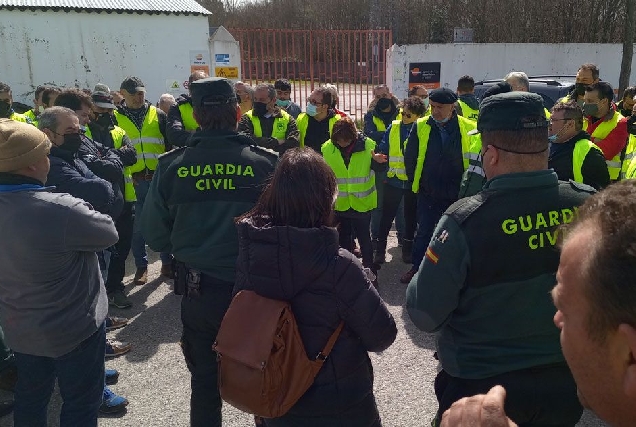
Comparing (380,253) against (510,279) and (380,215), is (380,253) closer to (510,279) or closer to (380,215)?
(380,215)

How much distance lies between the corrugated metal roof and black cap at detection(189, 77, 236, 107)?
10.0 metres

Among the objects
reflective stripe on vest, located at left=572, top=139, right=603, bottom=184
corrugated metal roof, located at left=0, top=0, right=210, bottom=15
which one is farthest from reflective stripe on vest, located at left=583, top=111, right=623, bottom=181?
corrugated metal roof, located at left=0, top=0, right=210, bottom=15

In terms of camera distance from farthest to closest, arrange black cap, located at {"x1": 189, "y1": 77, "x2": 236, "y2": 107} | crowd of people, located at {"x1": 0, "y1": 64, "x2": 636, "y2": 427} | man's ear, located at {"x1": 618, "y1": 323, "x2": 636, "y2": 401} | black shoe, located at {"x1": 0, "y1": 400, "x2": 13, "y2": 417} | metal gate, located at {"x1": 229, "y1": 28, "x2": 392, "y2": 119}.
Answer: metal gate, located at {"x1": 229, "y1": 28, "x2": 392, "y2": 119}
black shoe, located at {"x1": 0, "y1": 400, "x2": 13, "y2": 417}
black cap, located at {"x1": 189, "y1": 77, "x2": 236, "y2": 107}
crowd of people, located at {"x1": 0, "y1": 64, "x2": 636, "y2": 427}
man's ear, located at {"x1": 618, "y1": 323, "x2": 636, "y2": 401}

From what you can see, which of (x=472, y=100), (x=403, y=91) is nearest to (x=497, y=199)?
(x=472, y=100)

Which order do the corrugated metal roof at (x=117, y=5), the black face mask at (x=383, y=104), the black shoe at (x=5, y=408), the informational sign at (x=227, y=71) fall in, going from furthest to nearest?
the informational sign at (x=227, y=71), the corrugated metal roof at (x=117, y=5), the black face mask at (x=383, y=104), the black shoe at (x=5, y=408)

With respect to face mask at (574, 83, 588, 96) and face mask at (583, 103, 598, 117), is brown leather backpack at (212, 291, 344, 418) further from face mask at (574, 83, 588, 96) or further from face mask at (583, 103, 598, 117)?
face mask at (574, 83, 588, 96)

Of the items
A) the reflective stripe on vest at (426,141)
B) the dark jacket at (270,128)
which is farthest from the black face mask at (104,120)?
the reflective stripe on vest at (426,141)

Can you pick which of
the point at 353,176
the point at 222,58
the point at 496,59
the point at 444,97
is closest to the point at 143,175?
the point at 353,176

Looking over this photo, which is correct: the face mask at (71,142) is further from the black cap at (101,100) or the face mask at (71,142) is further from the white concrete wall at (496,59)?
the white concrete wall at (496,59)

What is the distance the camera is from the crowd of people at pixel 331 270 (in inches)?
37.7

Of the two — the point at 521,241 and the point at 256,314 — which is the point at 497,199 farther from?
the point at 256,314

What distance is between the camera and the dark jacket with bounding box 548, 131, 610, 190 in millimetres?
3627

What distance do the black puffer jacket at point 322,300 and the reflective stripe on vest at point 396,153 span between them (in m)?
3.94

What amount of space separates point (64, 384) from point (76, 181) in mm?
1528
